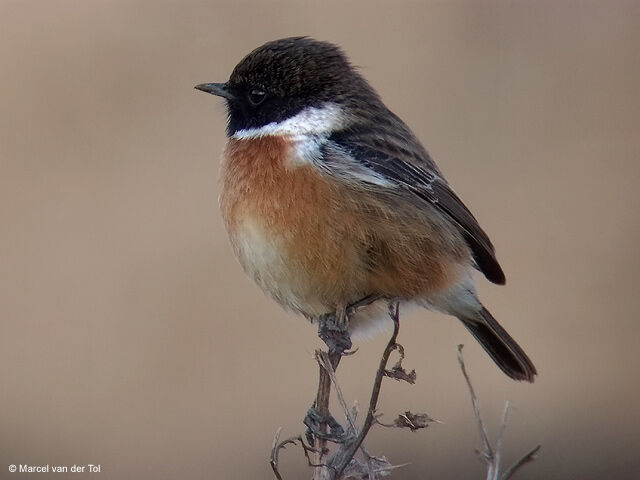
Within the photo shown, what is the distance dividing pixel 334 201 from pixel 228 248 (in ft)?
12.2

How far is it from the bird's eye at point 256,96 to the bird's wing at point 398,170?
1.34 feet

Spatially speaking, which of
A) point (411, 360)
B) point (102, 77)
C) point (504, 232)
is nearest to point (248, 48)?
point (102, 77)

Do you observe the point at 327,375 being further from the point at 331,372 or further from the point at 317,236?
the point at 317,236

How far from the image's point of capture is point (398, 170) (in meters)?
5.32

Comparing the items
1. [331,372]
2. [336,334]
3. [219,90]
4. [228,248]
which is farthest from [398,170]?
[228,248]

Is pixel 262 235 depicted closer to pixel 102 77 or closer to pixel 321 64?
pixel 321 64

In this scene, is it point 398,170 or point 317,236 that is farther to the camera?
point 398,170

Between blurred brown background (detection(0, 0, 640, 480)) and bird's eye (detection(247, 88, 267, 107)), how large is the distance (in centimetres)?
274

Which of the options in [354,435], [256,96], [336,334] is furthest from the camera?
[256,96]

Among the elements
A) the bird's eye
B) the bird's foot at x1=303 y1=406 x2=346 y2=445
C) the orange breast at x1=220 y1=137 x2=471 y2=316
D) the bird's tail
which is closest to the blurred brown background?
the bird's tail

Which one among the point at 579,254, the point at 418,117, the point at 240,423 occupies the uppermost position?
the point at 418,117

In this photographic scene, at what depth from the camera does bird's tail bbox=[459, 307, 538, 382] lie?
5.85 metres

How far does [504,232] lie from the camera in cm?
871

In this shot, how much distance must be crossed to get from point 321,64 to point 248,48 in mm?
4384
